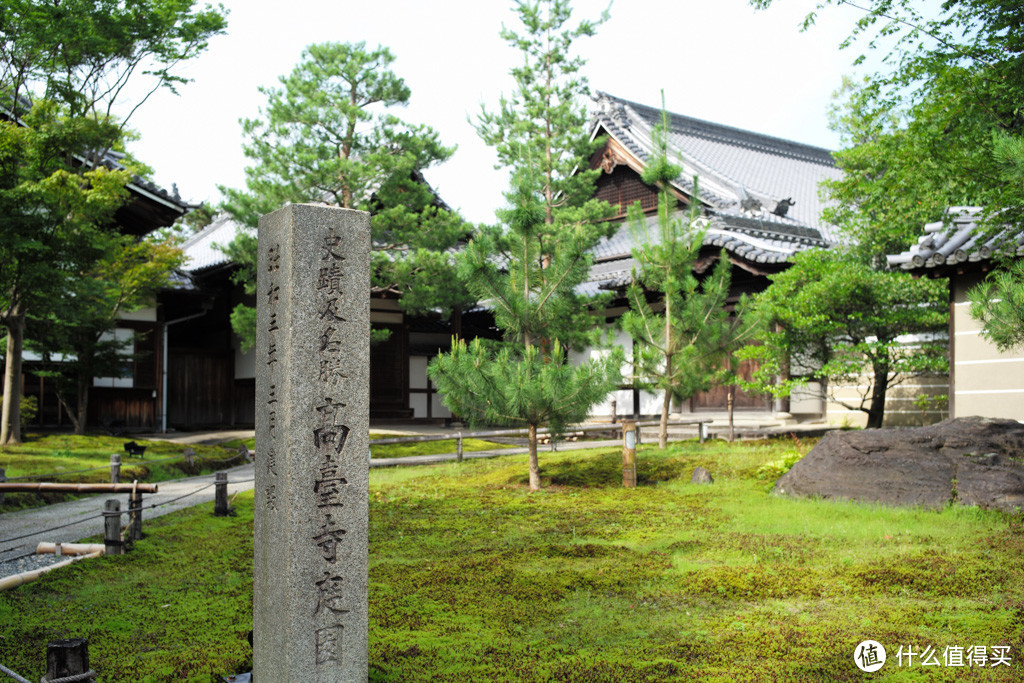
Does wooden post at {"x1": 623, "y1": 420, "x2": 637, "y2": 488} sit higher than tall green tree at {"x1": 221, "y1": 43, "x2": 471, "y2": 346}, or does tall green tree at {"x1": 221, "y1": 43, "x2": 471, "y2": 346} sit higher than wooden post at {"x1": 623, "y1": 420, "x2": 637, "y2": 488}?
tall green tree at {"x1": 221, "y1": 43, "x2": 471, "y2": 346}

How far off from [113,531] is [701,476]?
24.4ft

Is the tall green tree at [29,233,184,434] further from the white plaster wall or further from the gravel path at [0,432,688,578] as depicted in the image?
the white plaster wall

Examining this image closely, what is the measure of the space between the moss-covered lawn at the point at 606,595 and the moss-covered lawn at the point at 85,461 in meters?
3.00

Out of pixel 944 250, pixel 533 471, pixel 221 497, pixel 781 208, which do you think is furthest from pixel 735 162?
pixel 221 497

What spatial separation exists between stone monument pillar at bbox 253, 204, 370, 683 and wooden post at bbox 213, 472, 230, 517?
5.73 meters

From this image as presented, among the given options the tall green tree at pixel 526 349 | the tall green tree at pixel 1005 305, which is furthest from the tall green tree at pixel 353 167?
the tall green tree at pixel 1005 305

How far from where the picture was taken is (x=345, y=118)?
18406 mm

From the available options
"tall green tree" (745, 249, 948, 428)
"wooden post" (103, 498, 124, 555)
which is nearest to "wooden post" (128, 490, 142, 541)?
"wooden post" (103, 498, 124, 555)

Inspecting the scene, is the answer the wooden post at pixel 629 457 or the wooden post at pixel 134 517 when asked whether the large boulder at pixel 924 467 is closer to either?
the wooden post at pixel 629 457

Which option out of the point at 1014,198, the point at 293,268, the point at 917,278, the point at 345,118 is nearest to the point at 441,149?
the point at 345,118

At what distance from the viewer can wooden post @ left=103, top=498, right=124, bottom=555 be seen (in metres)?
7.51

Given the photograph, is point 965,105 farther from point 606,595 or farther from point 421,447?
point 421,447

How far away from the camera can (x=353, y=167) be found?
17.4 metres

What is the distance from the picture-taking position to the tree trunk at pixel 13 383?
14.0 m
